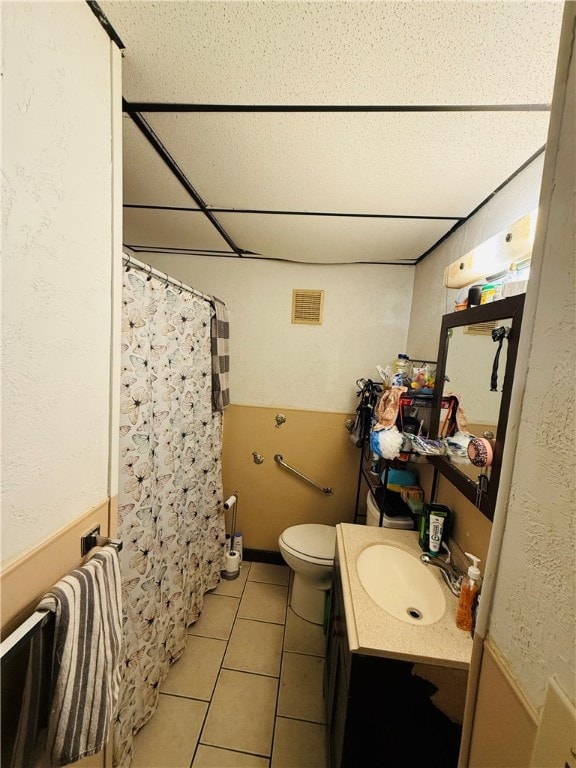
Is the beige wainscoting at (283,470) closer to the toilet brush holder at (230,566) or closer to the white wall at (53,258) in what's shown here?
the toilet brush holder at (230,566)

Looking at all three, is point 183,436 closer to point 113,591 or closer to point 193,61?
point 113,591

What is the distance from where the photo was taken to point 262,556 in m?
2.27

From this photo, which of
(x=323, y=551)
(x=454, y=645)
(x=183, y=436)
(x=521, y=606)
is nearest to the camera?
(x=521, y=606)

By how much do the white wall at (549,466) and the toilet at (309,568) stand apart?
144 cm

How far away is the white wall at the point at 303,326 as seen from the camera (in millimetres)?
2061

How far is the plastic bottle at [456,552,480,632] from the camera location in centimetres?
90

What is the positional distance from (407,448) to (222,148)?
1388mm

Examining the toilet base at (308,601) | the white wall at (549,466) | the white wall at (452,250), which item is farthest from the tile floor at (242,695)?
the white wall at (452,250)

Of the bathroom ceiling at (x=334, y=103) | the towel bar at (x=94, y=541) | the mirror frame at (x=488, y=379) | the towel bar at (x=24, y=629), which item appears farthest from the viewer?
the mirror frame at (x=488, y=379)

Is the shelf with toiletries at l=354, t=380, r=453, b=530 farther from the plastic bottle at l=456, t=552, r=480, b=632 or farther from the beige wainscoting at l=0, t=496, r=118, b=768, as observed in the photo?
the beige wainscoting at l=0, t=496, r=118, b=768

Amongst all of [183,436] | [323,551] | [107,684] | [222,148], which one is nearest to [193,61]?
[222,148]

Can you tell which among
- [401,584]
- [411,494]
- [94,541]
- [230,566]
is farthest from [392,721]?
[230,566]

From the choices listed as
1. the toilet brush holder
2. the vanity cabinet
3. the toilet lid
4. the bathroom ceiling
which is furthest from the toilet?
the bathroom ceiling

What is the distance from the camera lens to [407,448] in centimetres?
135
